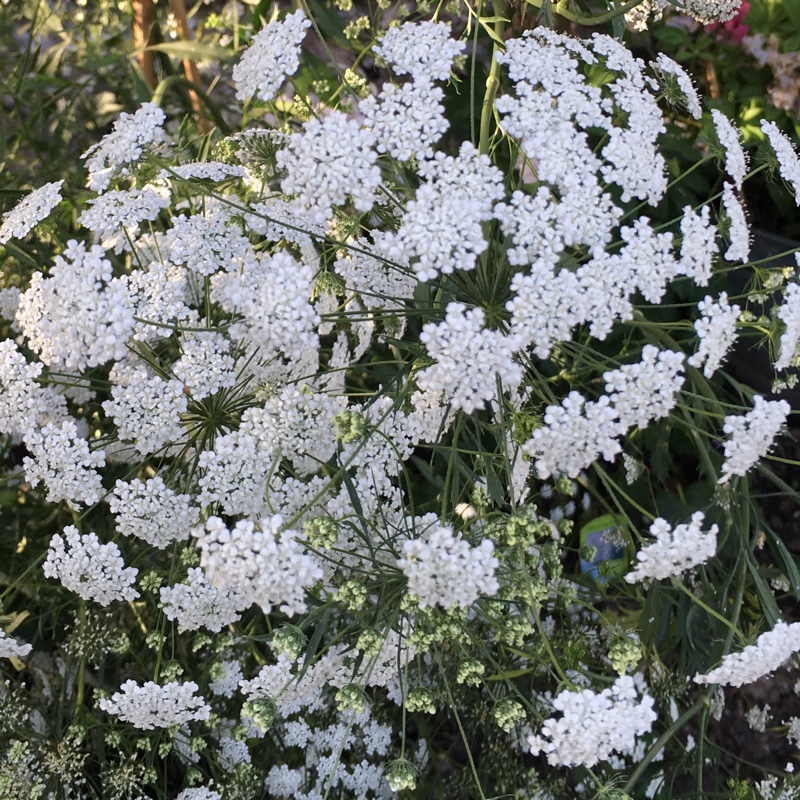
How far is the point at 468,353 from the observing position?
1.38 meters

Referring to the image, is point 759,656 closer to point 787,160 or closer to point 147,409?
point 787,160

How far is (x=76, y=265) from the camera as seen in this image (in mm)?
1484

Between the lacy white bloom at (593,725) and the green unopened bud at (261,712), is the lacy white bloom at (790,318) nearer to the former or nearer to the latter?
the lacy white bloom at (593,725)

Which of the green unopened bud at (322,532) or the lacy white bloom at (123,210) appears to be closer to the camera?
the green unopened bud at (322,532)

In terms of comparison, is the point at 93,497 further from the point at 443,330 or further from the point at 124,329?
the point at 443,330

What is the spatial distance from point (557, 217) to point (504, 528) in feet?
2.00

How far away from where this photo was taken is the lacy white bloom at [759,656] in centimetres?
151

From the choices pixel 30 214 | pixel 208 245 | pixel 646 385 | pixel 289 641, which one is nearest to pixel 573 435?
pixel 646 385

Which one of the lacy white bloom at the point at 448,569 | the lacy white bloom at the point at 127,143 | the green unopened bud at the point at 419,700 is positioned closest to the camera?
the lacy white bloom at the point at 448,569

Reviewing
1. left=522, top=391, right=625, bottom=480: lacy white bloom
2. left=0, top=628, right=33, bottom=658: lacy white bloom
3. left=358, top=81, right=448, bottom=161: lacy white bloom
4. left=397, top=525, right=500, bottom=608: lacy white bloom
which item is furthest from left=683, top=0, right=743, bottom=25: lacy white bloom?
left=0, top=628, right=33, bottom=658: lacy white bloom

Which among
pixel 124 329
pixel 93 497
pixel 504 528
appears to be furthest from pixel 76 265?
pixel 504 528

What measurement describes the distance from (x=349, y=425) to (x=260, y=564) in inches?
11.5

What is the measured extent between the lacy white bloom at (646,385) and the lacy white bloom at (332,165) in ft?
1.83

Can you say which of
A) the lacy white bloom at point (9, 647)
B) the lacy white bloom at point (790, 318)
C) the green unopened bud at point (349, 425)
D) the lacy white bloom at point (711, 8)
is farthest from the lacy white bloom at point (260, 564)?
the lacy white bloom at point (711, 8)
